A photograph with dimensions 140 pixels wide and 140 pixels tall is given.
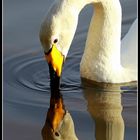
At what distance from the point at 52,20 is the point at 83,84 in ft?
2.83

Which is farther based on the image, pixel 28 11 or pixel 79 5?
pixel 28 11

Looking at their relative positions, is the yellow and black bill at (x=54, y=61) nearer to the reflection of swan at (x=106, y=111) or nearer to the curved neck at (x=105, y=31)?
the reflection of swan at (x=106, y=111)

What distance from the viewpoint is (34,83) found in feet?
23.0

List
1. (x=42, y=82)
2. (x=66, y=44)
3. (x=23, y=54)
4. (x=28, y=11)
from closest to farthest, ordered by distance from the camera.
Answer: (x=66, y=44), (x=42, y=82), (x=23, y=54), (x=28, y=11)

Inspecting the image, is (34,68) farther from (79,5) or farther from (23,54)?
(79,5)

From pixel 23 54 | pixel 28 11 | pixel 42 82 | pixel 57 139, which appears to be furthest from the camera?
pixel 28 11

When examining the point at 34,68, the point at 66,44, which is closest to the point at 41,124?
the point at 66,44

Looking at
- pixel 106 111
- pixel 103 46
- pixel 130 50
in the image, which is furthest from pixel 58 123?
pixel 130 50

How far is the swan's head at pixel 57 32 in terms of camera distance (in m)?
6.38

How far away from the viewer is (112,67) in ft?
22.9

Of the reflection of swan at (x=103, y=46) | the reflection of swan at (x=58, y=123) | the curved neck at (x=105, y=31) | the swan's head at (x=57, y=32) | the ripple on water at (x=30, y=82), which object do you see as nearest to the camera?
the reflection of swan at (x=58, y=123)

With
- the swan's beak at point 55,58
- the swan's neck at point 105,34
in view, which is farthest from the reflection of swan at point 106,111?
the swan's beak at point 55,58

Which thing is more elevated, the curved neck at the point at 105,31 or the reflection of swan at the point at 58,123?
the curved neck at the point at 105,31

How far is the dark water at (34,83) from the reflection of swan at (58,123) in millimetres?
44
